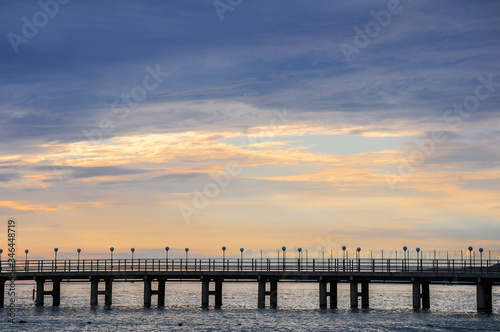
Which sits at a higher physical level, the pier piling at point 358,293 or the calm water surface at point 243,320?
the pier piling at point 358,293

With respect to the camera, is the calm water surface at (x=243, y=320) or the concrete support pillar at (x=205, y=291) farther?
the concrete support pillar at (x=205, y=291)

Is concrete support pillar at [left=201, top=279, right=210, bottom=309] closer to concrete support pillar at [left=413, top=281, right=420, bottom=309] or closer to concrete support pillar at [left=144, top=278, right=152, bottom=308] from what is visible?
concrete support pillar at [left=144, top=278, right=152, bottom=308]

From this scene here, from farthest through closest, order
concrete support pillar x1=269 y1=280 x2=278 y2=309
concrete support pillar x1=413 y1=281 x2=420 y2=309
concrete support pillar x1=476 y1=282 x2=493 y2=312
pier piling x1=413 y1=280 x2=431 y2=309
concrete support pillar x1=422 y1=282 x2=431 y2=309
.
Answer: concrete support pillar x1=269 y1=280 x2=278 y2=309 → concrete support pillar x1=422 y1=282 x2=431 y2=309 → pier piling x1=413 y1=280 x2=431 y2=309 → concrete support pillar x1=413 y1=281 x2=420 y2=309 → concrete support pillar x1=476 y1=282 x2=493 y2=312

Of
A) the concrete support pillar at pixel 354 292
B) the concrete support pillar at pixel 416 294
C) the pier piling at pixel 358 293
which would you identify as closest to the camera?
the concrete support pillar at pixel 416 294

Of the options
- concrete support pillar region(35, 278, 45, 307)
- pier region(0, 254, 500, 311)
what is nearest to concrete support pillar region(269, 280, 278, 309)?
pier region(0, 254, 500, 311)

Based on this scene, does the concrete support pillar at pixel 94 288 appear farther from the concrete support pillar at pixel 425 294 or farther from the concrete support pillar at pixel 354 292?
the concrete support pillar at pixel 425 294

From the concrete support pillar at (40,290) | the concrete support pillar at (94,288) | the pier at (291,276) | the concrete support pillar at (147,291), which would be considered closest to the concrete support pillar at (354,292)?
the pier at (291,276)

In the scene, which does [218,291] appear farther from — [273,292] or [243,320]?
[243,320]

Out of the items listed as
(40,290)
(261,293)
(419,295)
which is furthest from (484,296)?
(40,290)

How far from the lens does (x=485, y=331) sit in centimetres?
7000

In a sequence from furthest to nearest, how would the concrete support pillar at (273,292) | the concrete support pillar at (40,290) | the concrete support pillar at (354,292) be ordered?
the concrete support pillar at (40,290) < the concrete support pillar at (273,292) < the concrete support pillar at (354,292)

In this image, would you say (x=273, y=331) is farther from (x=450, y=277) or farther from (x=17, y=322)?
(x=17, y=322)

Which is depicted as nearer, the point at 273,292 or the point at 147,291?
the point at 147,291

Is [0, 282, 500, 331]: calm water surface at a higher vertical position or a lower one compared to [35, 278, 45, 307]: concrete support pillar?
lower
